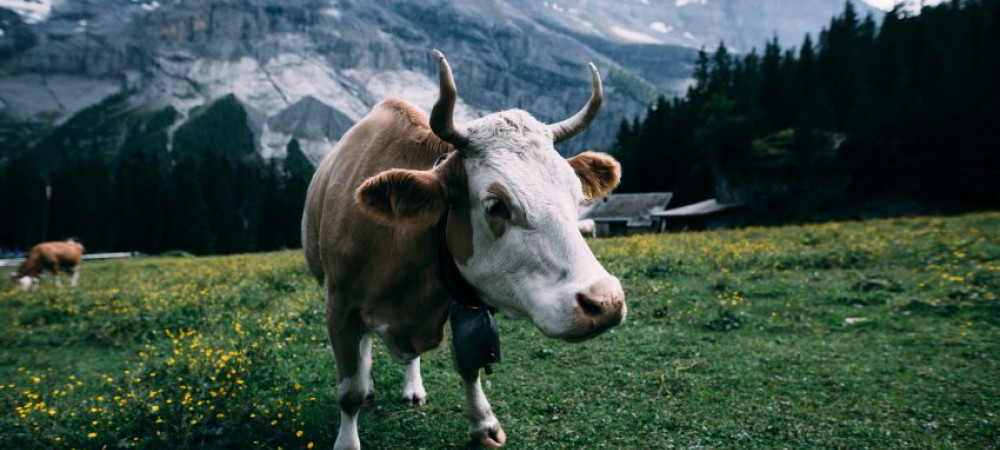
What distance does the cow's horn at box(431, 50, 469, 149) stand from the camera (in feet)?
9.95

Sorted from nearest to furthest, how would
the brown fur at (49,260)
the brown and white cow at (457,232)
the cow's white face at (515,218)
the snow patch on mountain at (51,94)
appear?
the cow's white face at (515,218)
the brown and white cow at (457,232)
the brown fur at (49,260)
the snow patch on mountain at (51,94)

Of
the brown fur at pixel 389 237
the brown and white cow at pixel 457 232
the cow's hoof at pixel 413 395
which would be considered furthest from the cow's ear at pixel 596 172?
the cow's hoof at pixel 413 395

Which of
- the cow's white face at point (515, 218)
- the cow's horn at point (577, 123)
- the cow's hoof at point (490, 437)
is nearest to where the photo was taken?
the cow's white face at point (515, 218)

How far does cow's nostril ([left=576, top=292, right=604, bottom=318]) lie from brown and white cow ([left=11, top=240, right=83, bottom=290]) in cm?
2344

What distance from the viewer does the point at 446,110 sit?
3.21 m

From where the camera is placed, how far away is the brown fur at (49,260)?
20.6m

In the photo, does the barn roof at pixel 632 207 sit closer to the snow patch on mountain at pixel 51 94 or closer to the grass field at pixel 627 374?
the grass field at pixel 627 374

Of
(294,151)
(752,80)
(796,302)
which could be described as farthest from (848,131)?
(294,151)

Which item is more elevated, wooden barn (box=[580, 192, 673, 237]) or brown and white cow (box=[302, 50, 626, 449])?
brown and white cow (box=[302, 50, 626, 449])

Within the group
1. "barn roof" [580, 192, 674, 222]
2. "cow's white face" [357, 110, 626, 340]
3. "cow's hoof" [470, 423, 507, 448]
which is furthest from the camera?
"barn roof" [580, 192, 674, 222]

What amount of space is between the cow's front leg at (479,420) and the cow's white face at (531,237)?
57.2 inches

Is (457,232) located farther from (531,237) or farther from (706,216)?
(706,216)

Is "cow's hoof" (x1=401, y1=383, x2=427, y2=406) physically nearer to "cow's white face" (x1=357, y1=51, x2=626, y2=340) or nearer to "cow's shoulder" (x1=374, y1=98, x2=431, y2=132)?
"cow's white face" (x1=357, y1=51, x2=626, y2=340)

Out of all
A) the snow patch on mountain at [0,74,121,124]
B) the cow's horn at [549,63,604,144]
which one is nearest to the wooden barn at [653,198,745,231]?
the cow's horn at [549,63,604,144]
